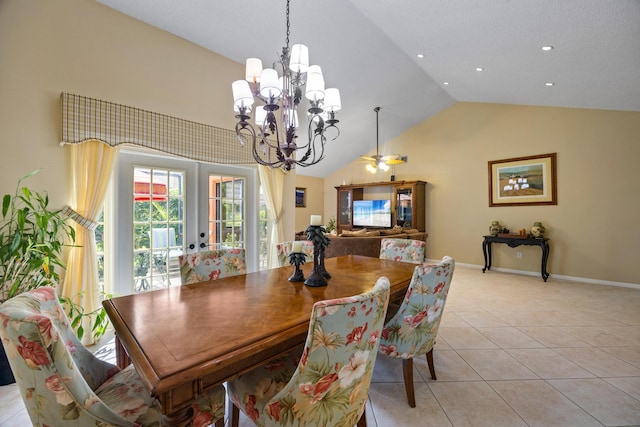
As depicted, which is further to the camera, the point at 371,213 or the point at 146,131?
the point at 371,213

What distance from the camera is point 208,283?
1.87 m

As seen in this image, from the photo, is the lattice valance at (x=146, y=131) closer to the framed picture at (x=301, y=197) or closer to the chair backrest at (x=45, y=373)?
the chair backrest at (x=45, y=373)

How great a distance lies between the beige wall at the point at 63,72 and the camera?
2141 mm

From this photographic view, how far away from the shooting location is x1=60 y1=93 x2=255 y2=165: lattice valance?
7.77 ft

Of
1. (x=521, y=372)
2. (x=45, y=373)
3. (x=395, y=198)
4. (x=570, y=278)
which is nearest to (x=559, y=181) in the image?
(x=570, y=278)

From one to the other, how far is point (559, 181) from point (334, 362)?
570 cm

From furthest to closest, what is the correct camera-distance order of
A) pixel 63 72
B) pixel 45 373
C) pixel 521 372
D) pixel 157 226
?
1. pixel 157 226
2. pixel 63 72
3. pixel 521 372
4. pixel 45 373

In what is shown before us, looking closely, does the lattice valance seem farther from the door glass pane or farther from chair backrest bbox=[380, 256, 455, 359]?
chair backrest bbox=[380, 256, 455, 359]

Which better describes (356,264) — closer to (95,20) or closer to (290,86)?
(290,86)

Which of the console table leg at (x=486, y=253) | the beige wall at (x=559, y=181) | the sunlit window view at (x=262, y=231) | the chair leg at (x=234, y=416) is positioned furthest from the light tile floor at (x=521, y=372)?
the sunlit window view at (x=262, y=231)

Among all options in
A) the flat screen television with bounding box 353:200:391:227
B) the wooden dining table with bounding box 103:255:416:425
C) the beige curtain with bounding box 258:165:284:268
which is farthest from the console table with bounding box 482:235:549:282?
A: the wooden dining table with bounding box 103:255:416:425

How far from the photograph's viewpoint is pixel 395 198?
6.75m

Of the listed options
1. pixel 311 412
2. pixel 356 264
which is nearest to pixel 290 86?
pixel 356 264

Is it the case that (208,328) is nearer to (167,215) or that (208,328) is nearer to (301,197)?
(167,215)
